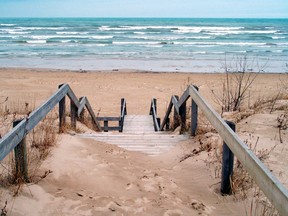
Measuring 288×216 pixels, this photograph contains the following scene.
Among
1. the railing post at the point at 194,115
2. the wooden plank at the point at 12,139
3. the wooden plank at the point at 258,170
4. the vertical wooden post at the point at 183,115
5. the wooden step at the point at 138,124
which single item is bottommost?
the wooden step at the point at 138,124

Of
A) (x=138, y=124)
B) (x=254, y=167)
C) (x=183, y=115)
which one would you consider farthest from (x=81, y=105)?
(x=254, y=167)

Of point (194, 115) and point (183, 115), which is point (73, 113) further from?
point (194, 115)

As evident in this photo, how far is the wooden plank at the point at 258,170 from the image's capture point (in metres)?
2.32

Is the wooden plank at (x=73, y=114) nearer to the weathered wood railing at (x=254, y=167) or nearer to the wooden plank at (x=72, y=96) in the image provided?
the wooden plank at (x=72, y=96)

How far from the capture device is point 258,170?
2744 mm

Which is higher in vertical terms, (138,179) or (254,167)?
(254,167)

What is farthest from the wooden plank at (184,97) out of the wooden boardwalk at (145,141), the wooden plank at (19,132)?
the wooden plank at (19,132)

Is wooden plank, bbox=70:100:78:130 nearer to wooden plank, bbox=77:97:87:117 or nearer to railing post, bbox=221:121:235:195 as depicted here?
wooden plank, bbox=77:97:87:117

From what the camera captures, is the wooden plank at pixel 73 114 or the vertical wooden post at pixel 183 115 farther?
Result: the wooden plank at pixel 73 114

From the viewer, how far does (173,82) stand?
1852cm

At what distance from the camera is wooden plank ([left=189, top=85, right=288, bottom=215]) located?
2.32 metres

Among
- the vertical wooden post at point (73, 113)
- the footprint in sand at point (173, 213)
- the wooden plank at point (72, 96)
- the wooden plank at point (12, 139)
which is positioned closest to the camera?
the wooden plank at point (12, 139)

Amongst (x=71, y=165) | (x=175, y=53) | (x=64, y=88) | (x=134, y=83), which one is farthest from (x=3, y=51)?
(x=71, y=165)

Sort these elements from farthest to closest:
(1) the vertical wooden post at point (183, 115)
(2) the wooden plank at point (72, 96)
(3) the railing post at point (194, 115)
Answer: (1) the vertical wooden post at point (183, 115)
(2) the wooden plank at point (72, 96)
(3) the railing post at point (194, 115)
